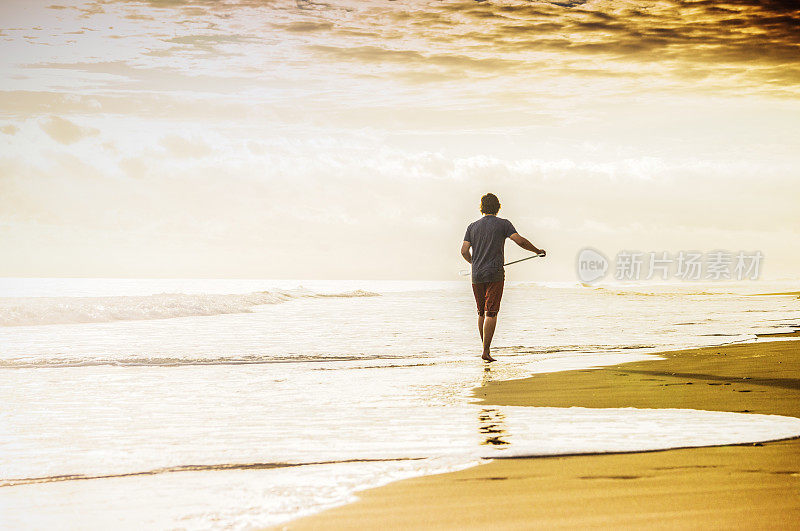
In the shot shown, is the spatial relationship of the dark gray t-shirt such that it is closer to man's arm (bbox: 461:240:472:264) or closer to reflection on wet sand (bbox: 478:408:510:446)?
man's arm (bbox: 461:240:472:264)

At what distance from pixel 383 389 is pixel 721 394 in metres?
2.64

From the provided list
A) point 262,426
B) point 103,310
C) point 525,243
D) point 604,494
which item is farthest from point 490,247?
point 103,310

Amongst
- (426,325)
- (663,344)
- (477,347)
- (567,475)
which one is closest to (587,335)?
(663,344)

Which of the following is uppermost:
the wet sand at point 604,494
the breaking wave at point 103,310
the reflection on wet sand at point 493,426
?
the wet sand at point 604,494

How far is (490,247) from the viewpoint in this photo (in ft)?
30.1

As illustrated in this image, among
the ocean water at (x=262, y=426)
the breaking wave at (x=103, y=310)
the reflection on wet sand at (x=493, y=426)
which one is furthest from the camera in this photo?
the breaking wave at (x=103, y=310)

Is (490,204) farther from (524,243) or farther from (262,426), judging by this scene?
(262,426)

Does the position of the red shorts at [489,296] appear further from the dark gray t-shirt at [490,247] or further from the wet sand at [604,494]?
the wet sand at [604,494]

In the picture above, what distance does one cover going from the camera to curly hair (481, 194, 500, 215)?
934cm

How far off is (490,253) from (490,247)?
0.07 m

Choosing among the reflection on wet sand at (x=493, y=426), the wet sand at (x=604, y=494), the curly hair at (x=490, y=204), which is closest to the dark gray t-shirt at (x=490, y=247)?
the curly hair at (x=490, y=204)

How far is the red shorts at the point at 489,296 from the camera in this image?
9078 mm

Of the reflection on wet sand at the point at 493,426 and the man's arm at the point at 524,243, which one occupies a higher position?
the man's arm at the point at 524,243

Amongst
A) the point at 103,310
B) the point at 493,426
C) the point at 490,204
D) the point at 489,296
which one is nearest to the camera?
the point at 493,426
